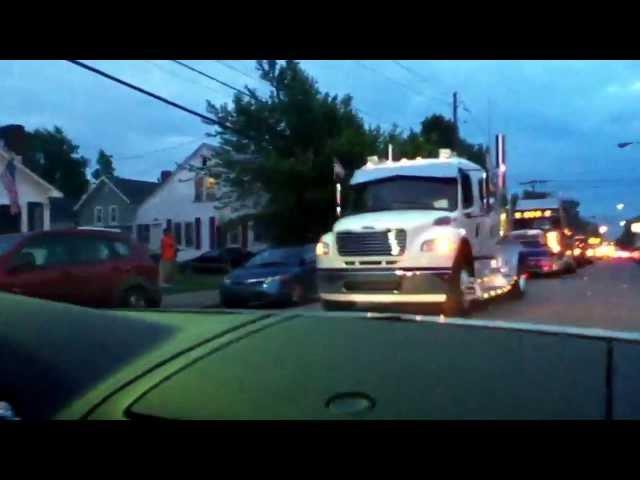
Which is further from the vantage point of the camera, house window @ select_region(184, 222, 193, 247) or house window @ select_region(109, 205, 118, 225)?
house window @ select_region(109, 205, 118, 225)

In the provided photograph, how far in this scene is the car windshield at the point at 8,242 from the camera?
A: 11836 millimetres

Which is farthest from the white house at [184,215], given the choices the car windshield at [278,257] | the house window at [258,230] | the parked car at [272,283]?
the parked car at [272,283]

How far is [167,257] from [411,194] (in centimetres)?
910

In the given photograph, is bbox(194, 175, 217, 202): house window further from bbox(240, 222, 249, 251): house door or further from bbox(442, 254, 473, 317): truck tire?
bbox(442, 254, 473, 317): truck tire

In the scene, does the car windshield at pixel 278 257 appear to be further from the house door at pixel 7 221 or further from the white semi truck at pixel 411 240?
the house door at pixel 7 221

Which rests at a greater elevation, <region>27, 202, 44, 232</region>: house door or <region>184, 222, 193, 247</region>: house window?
<region>27, 202, 44, 232</region>: house door

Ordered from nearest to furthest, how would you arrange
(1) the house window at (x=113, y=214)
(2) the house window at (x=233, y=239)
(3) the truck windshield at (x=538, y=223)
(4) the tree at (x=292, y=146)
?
(4) the tree at (x=292, y=146) → (3) the truck windshield at (x=538, y=223) → (2) the house window at (x=233, y=239) → (1) the house window at (x=113, y=214)

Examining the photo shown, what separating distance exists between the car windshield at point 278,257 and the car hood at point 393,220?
3895mm

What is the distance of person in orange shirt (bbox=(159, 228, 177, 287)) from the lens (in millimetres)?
19859

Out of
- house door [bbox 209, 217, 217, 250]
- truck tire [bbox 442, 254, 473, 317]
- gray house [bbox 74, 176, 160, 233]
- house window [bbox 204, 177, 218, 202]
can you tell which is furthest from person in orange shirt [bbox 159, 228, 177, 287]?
gray house [bbox 74, 176, 160, 233]

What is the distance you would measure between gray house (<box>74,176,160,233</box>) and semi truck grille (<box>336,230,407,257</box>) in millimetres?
33692

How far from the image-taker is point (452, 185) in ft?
42.9
